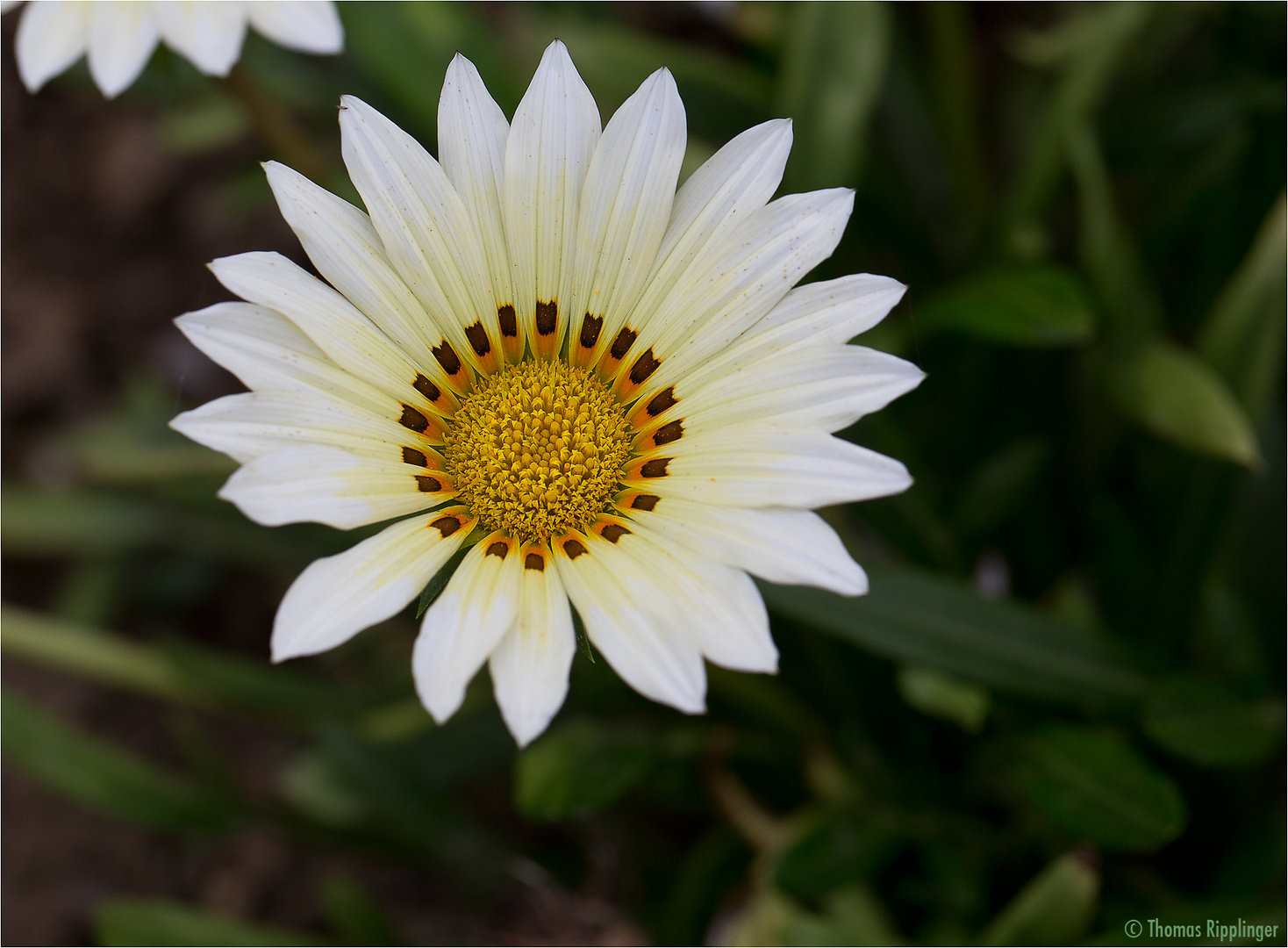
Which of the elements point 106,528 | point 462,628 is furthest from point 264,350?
point 106,528

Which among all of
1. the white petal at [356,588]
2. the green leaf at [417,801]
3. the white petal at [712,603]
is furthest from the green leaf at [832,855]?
the white petal at [356,588]

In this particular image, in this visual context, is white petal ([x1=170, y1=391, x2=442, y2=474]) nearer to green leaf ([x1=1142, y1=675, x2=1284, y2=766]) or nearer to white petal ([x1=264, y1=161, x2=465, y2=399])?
white petal ([x1=264, y1=161, x2=465, y2=399])

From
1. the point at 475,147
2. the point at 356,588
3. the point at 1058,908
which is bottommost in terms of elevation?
the point at 1058,908

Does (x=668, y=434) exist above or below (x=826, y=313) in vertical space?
below

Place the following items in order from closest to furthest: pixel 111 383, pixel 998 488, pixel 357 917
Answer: pixel 998 488 < pixel 357 917 < pixel 111 383

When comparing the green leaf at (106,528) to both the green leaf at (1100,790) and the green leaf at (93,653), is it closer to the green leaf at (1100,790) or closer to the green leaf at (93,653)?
the green leaf at (93,653)

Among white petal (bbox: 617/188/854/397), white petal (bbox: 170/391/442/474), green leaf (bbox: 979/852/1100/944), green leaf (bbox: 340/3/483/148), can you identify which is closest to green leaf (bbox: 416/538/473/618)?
white petal (bbox: 170/391/442/474)

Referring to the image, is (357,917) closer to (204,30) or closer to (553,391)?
(553,391)
